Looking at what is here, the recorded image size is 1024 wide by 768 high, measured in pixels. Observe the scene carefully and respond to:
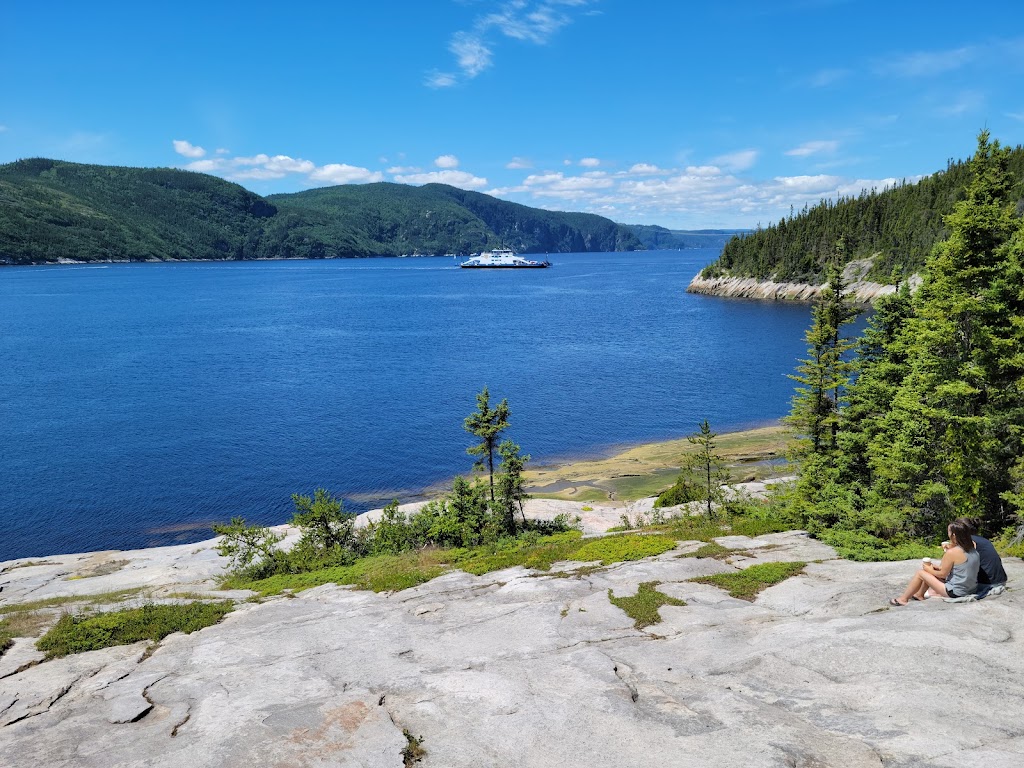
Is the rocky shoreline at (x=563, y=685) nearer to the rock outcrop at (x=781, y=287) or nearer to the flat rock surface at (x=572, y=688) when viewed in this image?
the flat rock surface at (x=572, y=688)

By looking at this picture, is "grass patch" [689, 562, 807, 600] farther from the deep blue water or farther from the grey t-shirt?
the deep blue water

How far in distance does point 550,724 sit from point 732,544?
12.8m

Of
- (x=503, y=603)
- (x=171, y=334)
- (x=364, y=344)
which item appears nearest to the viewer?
(x=503, y=603)

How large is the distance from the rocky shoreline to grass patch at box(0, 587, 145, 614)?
5.74 metres

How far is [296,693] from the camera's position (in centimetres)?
1193

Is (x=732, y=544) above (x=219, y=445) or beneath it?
above

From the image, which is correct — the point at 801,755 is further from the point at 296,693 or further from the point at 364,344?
the point at 364,344

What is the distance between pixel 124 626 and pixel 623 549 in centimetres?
1472

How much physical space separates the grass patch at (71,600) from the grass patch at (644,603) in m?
16.8

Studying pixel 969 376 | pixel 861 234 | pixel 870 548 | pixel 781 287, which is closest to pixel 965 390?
pixel 969 376

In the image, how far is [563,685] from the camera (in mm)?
11344

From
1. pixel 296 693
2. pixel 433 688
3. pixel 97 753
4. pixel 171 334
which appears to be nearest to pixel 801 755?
pixel 433 688

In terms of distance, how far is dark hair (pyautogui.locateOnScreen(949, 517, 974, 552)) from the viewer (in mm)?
12148

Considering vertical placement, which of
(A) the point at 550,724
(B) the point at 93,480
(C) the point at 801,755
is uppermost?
(C) the point at 801,755
